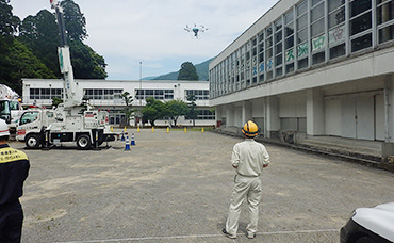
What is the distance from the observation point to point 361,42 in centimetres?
1166

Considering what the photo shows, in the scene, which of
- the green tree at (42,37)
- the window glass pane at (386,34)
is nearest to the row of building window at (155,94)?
the green tree at (42,37)

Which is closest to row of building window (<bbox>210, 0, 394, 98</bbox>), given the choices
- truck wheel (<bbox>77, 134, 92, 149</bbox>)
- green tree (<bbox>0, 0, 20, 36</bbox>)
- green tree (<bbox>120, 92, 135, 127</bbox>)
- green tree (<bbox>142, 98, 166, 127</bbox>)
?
truck wheel (<bbox>77, 134, 92, 149</bbox>)

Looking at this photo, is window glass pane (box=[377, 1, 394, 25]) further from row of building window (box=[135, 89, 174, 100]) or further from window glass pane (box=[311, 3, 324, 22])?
row of building window (box=[135, 89, 174, 100])

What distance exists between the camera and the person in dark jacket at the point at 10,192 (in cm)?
288

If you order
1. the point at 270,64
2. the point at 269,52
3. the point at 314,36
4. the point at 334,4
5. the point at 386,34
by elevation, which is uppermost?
the point at 334,4

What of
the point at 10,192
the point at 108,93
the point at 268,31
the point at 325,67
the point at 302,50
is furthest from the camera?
the point at 108,93

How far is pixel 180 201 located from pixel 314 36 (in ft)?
42.1

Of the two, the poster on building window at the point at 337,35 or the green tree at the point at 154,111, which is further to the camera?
the green tree at the point at 154,111

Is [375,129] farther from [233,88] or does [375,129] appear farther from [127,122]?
[127,122]

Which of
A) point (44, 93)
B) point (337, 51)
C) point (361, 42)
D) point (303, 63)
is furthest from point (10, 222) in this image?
point (44, 93)

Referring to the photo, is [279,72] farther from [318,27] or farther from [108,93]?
[108,93]

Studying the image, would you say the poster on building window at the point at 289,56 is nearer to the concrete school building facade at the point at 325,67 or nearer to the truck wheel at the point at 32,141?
the concrete school building facade at the point at 325,67

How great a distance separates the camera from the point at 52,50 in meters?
72.6

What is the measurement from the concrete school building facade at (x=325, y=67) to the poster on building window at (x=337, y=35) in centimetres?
5
